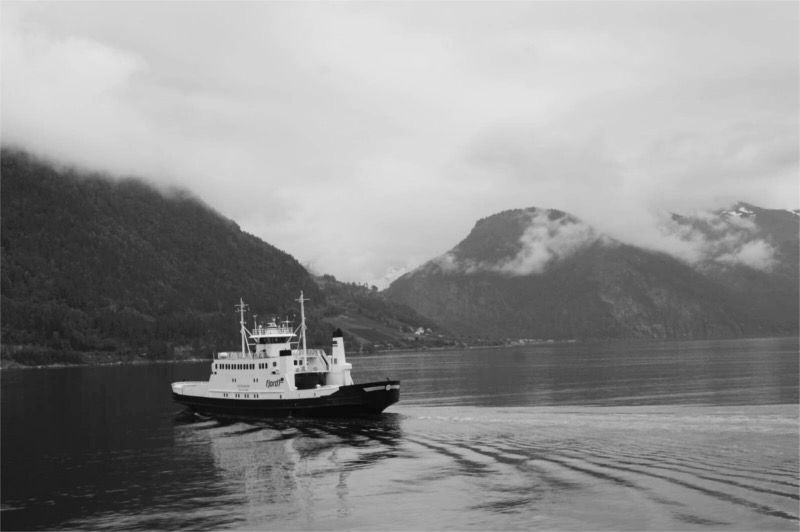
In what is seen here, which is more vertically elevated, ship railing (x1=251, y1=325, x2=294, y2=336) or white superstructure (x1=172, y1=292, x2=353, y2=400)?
ship railing (x1=251, y1=325, x2=294, y2=336)

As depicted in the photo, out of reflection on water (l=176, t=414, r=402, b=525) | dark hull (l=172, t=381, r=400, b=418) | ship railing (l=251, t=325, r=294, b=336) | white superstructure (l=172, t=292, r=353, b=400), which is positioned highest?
ship railing (l=251, t=325, r=294, b=336)

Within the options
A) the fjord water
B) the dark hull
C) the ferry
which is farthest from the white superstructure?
the fjord water

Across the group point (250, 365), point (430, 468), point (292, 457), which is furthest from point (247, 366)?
point (430, 468)

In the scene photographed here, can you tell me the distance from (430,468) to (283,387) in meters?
41.8

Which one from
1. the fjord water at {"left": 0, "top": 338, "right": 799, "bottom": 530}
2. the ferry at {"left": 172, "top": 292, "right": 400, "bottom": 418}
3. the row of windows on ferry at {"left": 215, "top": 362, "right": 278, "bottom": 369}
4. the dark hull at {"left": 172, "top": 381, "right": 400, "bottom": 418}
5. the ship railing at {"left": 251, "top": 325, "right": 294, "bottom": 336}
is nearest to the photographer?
the fjord water at {"left": 0, "top": 338, "right": 799, "bottom": 530}

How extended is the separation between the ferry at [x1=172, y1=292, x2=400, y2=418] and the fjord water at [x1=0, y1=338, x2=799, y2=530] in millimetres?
3010

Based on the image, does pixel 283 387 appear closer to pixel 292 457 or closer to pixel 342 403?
pixel 342 403

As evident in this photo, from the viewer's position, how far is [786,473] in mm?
49562

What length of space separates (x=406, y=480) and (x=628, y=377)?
104 meters

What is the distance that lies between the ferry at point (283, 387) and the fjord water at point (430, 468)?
119 inches

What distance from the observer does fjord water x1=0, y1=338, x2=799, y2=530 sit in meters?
44.4

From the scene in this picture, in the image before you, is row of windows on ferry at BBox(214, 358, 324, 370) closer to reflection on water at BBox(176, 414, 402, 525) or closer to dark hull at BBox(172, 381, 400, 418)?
dark hull at BBox(172, 381, 400, 418)

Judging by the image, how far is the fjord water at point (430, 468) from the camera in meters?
44.4

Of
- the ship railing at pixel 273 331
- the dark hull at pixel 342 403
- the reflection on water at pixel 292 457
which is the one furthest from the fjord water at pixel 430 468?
the ship railing at pixel 273 331
